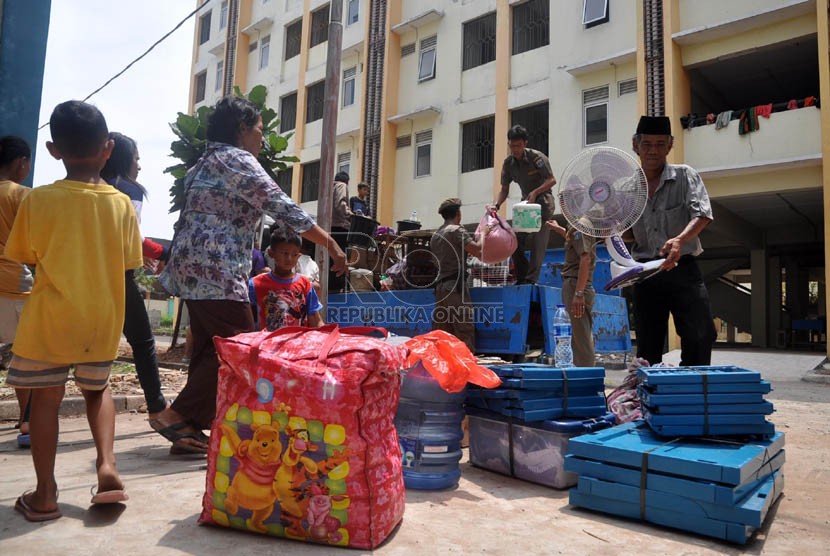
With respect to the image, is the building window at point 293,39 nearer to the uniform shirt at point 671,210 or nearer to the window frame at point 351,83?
the window frame at point 351,83

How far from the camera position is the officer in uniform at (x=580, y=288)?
4.55 meters

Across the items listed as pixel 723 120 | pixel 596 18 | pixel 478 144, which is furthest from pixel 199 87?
pixel 723 120

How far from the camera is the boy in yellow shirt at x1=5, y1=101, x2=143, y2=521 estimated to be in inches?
85.7

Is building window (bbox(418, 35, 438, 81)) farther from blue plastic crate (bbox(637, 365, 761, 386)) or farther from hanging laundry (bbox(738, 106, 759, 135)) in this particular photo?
blue plastic crate (bbox(637, 365, 761, 386))

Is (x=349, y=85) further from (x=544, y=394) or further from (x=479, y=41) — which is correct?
(x=544, y=394)

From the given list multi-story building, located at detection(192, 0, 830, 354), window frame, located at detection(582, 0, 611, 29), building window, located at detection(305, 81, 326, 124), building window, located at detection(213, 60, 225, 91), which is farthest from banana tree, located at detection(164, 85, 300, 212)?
building window, located at detection(213, 60, 225, 91)

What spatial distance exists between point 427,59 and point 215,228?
15712 mm

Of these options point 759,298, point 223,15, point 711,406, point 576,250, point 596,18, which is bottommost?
point 711,406

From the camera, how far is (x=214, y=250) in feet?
9.80

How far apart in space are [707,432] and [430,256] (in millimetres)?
4466

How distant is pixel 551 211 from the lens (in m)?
6.58

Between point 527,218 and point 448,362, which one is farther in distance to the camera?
point 527,218

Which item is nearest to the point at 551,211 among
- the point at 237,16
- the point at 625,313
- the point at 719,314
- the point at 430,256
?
the point at 430,256

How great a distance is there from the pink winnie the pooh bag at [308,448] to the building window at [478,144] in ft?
45.6
